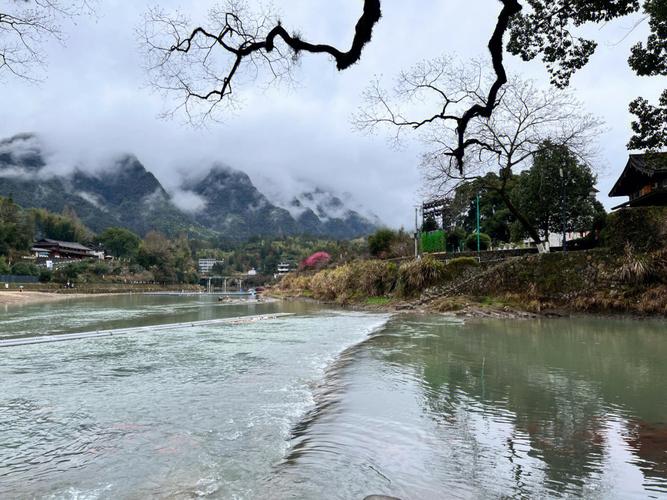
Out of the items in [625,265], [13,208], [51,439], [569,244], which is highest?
[13,208]

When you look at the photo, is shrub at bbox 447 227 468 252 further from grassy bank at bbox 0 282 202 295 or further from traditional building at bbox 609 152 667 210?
A: grassy bank at bbox 0 282 202 295

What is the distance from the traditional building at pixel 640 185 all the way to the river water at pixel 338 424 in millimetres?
19864

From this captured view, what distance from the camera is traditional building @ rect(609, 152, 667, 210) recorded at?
24906 mm

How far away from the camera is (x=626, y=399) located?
17.2ft

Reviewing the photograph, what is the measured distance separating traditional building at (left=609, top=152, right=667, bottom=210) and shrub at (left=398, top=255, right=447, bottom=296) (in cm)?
A: 1142

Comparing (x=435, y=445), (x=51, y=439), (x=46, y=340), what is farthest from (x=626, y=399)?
(x=46, y=340)

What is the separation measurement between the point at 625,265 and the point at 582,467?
16329mm

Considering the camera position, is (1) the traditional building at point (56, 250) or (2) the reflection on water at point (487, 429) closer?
(2) the reflection on water at point (487, 429)

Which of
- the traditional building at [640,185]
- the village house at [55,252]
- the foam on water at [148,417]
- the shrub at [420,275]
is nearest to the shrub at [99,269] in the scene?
the village house at [55,252]

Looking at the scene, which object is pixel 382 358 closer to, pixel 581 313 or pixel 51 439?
pixel 51 439

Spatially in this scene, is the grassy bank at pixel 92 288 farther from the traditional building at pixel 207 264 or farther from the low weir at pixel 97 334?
the low weir at pixel 97 334

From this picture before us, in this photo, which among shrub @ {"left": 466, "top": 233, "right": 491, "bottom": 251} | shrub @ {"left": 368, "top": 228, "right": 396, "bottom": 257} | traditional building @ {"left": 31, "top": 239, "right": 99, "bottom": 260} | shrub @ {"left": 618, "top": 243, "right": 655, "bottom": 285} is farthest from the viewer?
traditional building @ {"left": 31, "top": 239, "right": 99, "bottom": 260}

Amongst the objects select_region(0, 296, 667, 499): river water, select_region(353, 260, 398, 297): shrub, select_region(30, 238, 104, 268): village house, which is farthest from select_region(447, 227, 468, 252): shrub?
select_region(30, 238, 104, 268): village house

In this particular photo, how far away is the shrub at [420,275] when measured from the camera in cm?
2336
